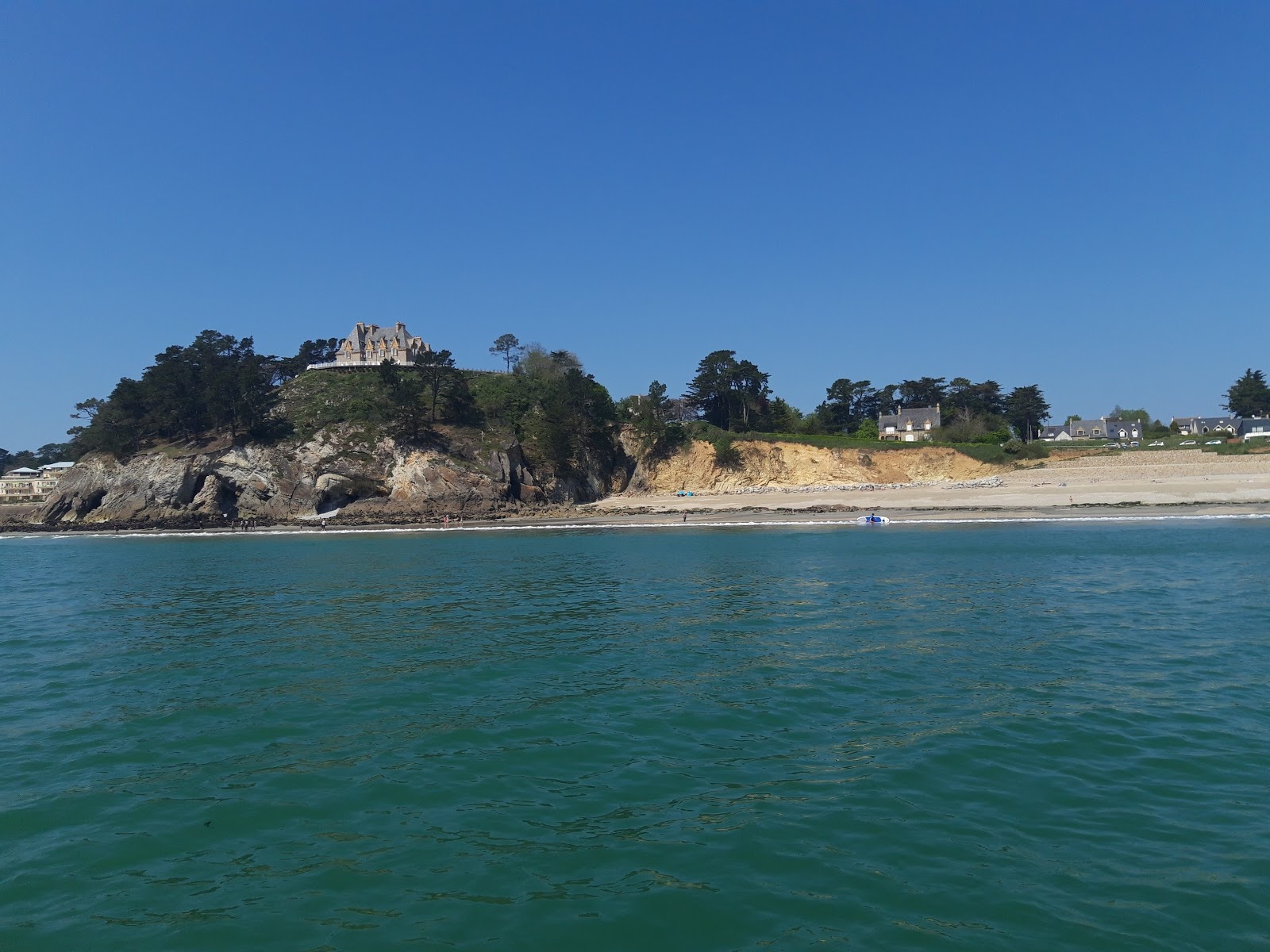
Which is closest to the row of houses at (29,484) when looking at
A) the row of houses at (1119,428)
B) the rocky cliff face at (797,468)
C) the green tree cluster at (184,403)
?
the green tree cluster at (184,403)

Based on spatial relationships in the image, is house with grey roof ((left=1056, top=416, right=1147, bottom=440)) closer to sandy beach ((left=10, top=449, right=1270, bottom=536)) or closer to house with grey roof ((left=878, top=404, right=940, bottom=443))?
house with grey roof ((left=878, top=404, right=940, bottom=443))

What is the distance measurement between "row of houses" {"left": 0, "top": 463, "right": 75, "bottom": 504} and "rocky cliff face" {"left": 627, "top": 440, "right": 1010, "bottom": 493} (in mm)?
76817

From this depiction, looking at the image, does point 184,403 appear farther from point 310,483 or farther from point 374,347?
point 374,347

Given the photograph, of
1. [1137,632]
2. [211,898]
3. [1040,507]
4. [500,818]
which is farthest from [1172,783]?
[1040,507]

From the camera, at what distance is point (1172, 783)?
8406 mm

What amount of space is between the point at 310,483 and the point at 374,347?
108ft

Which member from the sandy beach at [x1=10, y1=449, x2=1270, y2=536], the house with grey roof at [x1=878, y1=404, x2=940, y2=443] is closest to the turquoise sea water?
the sandy beach at [x1=10, y1=449, x2=1270, y2=536]

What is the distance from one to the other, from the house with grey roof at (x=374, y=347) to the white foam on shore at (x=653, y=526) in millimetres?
34527

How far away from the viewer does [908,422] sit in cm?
9406

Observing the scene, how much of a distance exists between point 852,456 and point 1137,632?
180ft

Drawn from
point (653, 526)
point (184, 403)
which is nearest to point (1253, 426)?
point (653, 526)

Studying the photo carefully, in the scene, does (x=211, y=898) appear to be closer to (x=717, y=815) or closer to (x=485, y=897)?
(x=485, y=897)

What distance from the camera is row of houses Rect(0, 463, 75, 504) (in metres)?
94.5

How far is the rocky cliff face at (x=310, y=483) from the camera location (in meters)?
63.3
